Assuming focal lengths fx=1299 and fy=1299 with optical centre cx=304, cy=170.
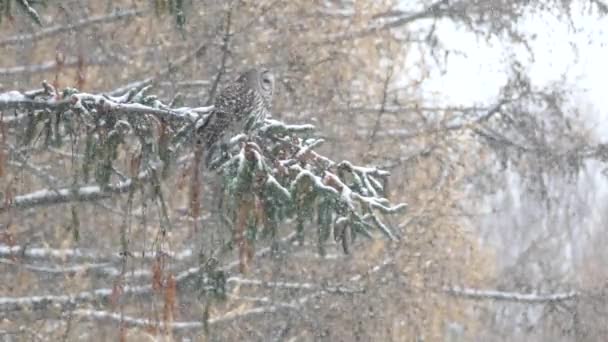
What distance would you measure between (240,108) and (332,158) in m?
5.81

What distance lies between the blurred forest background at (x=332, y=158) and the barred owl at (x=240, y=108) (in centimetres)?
248

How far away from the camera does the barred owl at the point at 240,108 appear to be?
4.63 meters

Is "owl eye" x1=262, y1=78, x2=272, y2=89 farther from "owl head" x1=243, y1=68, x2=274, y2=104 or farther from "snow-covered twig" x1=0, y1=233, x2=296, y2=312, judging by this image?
"snow-covered twig" x1=0, y1=233, x2=296, y2=312

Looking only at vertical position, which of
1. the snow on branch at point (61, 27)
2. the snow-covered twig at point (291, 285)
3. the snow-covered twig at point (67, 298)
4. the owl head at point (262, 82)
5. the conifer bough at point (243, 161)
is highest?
the snow on branch at point (61, 27)

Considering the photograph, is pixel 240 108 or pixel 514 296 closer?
pixel 240 108

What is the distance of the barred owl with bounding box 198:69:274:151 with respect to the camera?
4633 mm

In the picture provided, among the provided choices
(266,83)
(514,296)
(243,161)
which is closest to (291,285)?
(514,296)

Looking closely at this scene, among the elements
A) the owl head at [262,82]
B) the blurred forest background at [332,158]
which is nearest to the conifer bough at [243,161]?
the owl head at [262,82]

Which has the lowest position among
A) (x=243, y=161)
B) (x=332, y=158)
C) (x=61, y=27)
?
(x=243, y=161)

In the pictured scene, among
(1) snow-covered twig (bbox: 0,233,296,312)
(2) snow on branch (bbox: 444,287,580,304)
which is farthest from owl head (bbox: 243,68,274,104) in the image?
(2) snow on branch (bbox: 444,287,580,304)

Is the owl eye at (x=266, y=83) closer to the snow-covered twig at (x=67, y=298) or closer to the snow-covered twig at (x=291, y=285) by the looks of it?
the snow-covered twig at (x=67, y=298)

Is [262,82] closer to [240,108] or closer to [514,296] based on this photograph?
[240,108]

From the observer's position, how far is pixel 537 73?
496 inches

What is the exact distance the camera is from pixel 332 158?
1084 cm
